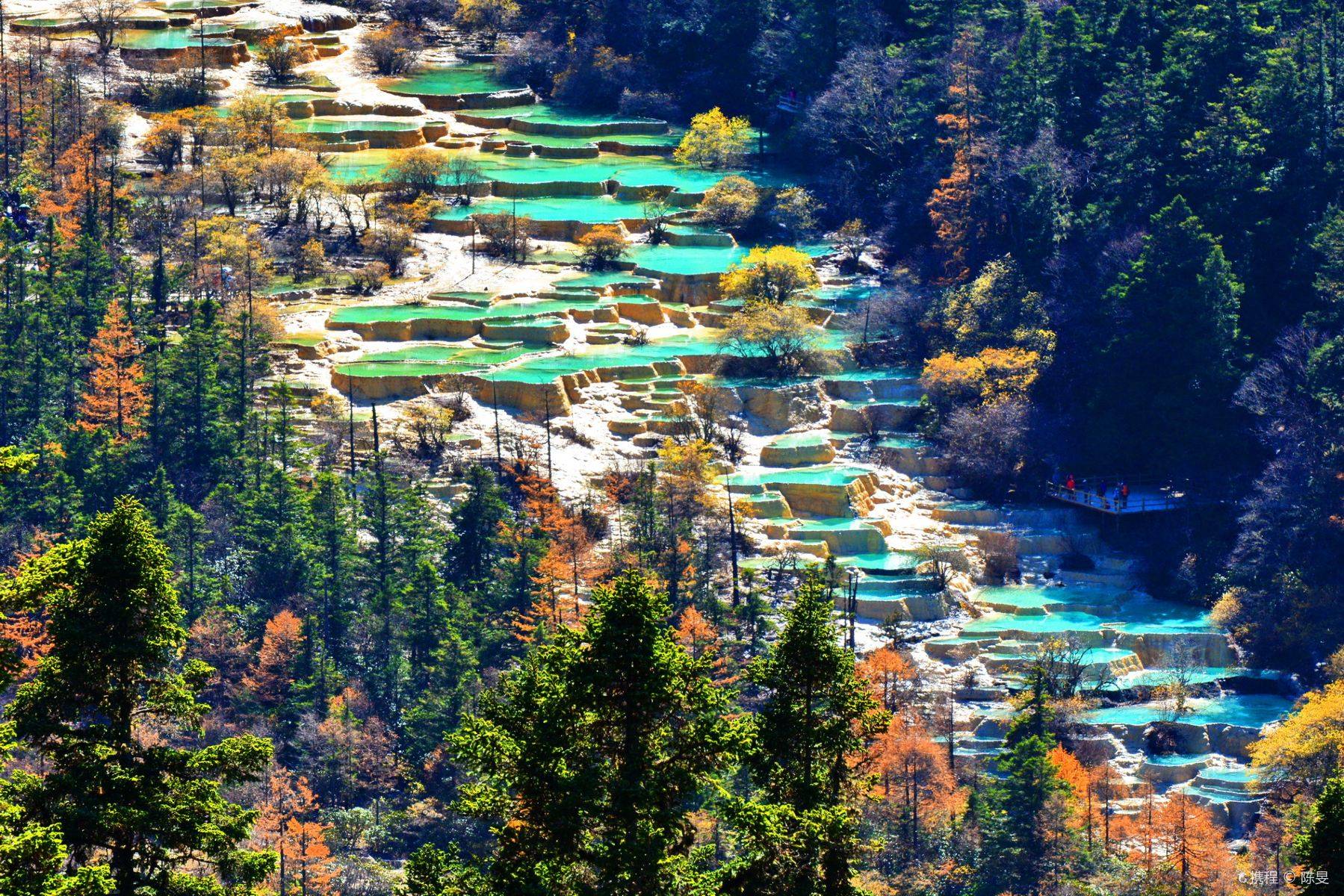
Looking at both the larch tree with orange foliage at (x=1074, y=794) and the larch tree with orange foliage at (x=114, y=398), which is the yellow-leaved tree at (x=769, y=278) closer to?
the larch tree with orange foliage at (x=114, y=398)

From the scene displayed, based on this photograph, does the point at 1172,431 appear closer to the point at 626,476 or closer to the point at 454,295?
the point at 626,476

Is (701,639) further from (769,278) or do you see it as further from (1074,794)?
(769,278)

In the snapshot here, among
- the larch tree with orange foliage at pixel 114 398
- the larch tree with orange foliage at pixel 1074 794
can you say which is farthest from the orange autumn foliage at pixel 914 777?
the larch tree with orange foliage at pixel 114 398


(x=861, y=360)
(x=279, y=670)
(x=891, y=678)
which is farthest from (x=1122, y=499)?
(x=279, y=670)

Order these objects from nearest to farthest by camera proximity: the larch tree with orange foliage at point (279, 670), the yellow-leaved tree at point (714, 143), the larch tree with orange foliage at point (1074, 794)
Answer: the larch tree with orange foliage at point (1074, 794) → the larch tree with orange foliage at point (279, 670) → the yellow-leaved tree at point (714, 143)

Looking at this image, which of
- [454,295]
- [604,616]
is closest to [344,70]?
[454,295]
